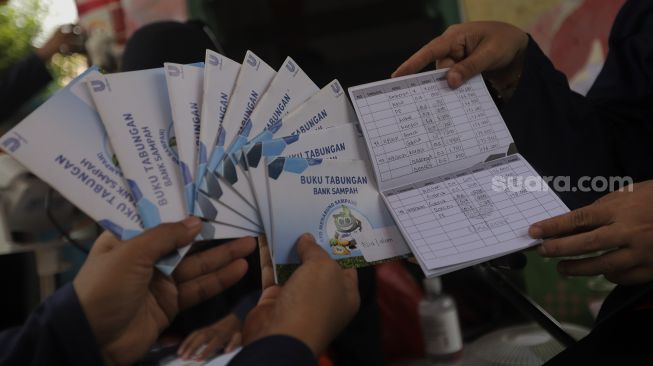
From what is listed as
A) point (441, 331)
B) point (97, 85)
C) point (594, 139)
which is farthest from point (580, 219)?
point (441, 331)

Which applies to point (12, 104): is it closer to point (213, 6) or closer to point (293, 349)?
point (213, 6)

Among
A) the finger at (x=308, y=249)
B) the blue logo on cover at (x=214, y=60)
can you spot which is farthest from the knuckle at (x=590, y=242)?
the blue logo on cover at (x=214, y=60)

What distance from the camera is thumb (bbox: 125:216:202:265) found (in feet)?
2.01

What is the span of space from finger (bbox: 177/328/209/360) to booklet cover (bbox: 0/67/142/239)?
244 millimetres

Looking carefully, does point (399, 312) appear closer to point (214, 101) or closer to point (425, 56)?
point (425, 56)

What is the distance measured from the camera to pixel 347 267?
A: 2.39ft

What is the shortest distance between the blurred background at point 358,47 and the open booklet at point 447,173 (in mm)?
152

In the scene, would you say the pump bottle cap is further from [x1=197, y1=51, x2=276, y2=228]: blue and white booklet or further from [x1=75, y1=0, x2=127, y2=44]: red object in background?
[x1=75, y1=0, x2=127, y2=44]: red object in background

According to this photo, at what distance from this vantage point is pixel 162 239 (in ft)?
2.04

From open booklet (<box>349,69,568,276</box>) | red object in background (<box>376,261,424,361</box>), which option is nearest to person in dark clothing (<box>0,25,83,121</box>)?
open booklet (<box>349,69,568,276</box>)

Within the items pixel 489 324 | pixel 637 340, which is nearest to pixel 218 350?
pixel 637 340

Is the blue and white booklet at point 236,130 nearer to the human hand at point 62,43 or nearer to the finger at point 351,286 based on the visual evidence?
the finger at point 351,286

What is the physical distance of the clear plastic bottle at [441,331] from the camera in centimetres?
150

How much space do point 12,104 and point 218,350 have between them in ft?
2.62
